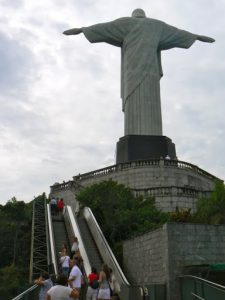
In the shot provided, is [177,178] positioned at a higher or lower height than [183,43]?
lower

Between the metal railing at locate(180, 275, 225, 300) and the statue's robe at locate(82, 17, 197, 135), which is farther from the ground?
the statue's robe at locate(82, 17, 197, 135)

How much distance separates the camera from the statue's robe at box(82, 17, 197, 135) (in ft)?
117

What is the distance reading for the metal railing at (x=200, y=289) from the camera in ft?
27.0

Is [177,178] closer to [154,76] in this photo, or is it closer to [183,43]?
[154,76]

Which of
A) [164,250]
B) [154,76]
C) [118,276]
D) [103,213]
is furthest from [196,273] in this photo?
[154,76]

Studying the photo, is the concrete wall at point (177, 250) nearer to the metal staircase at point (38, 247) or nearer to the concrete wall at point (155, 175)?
the metal staircase at point (38, 247)

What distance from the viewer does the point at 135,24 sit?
37.8 meters

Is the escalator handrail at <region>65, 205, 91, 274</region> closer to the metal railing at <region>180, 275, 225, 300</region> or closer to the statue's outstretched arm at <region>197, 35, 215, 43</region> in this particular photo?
the metal railing at <region>180, 275, 225, 300</region>

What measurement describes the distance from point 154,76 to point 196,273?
997 inches

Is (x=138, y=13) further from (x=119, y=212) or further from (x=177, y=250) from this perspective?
(x=177, y=250)

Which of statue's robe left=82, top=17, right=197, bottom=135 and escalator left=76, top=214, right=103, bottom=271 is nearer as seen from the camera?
escalator left=76, top=214, right=103, bottom=271

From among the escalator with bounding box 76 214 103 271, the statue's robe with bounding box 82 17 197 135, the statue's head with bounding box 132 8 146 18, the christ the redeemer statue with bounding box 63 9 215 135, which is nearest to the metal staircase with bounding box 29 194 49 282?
the escalator with bounding box 76 214 103 271

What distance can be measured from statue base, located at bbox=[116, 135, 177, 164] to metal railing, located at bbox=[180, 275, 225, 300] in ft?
65.5

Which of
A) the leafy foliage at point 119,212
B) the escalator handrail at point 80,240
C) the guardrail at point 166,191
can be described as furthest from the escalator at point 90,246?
the guardrail at point 166,191
